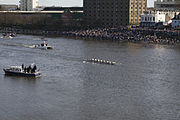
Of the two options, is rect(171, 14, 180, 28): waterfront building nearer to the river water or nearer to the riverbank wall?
the riverbank wall

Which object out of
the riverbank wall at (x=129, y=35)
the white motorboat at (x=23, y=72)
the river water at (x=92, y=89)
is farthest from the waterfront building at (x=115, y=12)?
the white motorboat at (x=23, y=72)

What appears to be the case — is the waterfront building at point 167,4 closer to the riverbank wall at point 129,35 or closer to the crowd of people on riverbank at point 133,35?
the crowd of people on riverbank at point 133,35

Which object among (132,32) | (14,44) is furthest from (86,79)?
(132,32)

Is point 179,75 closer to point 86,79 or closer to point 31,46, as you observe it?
point 86,79

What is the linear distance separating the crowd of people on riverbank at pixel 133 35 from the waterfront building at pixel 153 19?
3763 mm

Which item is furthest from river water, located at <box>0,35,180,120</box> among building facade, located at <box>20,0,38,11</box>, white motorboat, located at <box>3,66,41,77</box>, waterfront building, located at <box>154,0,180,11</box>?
building facade, located at <box>20,0,38,11</box>

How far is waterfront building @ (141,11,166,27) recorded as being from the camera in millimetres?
59438

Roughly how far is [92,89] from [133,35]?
31.1 metres

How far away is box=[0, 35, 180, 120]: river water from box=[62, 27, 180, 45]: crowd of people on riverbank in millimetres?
14093

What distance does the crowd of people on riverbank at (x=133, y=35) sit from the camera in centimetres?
5009

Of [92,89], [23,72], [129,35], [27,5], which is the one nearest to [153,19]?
[129,35]

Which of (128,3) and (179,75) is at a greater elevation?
(128,3)

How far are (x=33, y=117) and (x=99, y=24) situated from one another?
4896 centimetres

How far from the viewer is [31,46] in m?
43.5
